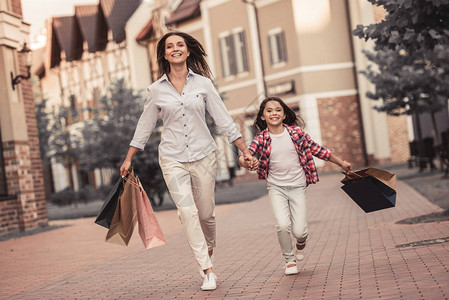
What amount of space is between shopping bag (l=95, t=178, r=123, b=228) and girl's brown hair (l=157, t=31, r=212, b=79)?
3.25 ft

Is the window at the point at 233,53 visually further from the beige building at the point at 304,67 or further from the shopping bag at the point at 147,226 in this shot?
the shopping bag at the point at 147,226

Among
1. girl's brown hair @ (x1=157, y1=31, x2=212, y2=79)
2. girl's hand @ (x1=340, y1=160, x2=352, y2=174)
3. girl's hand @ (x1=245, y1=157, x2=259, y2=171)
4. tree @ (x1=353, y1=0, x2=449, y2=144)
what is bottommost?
girl's hand @ (x1=340, y1=160, x2=352, y2=174)

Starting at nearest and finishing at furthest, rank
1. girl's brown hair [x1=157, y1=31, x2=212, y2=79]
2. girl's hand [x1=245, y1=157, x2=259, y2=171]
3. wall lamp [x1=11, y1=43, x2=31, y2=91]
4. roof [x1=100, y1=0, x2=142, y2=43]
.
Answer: girl's hand [x1=245, y1=157, x2=259, y2=171] < girl's brown hair [x1=157, y1=31, x2=212, y2=79] < wall lamp [x1=11, y1=43, x2=31, y2=91] < roof [x1=100, y1=0, x2=142, y2=43]

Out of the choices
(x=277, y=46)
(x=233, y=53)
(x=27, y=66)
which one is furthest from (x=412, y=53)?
(x=233, y=53)

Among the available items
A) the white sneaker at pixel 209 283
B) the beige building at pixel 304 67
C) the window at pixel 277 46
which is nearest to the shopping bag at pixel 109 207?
the white sneaker at pixel 209 283

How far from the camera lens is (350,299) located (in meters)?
4.77

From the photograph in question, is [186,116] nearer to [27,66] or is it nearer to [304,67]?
[27,66]

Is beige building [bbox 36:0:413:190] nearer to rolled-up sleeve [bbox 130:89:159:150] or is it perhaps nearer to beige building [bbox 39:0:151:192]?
beige building [bbox 39:0:151:192]

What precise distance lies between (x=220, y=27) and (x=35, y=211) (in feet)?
67.7

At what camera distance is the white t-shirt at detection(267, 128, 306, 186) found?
602 cm

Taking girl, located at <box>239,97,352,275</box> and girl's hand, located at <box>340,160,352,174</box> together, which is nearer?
girl's hand, located at <box>340,160,352,174</box>

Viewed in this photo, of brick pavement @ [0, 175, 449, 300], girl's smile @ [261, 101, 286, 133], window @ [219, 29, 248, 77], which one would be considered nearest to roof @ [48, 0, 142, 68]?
window @ [219, 29, 248, 77]

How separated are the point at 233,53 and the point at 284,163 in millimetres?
28352

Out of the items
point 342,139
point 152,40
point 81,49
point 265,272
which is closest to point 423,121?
point 342,139
